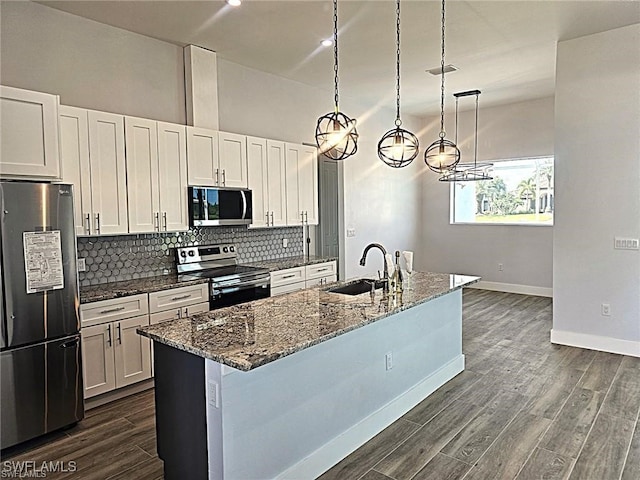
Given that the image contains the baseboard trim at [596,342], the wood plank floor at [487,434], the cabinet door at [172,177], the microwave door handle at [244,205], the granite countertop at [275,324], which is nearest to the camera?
the granite countertop at [275,324]

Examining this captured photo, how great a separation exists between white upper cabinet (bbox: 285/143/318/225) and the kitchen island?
6.97 feet

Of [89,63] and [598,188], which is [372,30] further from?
[598,188]

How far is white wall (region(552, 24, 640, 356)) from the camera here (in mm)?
4234

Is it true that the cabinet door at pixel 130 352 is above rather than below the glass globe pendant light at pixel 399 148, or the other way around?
below

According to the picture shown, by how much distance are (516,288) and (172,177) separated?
5.99 metres

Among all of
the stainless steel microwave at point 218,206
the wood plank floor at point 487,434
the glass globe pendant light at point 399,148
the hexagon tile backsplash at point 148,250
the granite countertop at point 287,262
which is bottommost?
the wood plank floor at point 487,434

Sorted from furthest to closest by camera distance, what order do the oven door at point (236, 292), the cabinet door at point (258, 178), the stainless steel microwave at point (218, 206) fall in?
the cabinet door at point (258, 178) → the stainless steel microwave at point (218, 206) → the oven door at point (236, 292)

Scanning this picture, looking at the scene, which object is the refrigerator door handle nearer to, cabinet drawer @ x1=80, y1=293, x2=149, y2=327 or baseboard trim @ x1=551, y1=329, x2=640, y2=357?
cabinet drawer @ x1=80, y1=293, x2=149, y2=327

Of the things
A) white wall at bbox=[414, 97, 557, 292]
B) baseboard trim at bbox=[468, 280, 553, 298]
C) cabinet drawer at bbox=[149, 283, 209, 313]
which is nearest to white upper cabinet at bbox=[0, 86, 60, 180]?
cabinet drawer at bbox=[149, 283, 209, 313]

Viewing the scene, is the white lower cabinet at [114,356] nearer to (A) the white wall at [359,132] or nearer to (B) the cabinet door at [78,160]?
(B) the cabinet door at [78,160]

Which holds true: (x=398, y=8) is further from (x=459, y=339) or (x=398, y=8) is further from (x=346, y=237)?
(x=346, y=237)

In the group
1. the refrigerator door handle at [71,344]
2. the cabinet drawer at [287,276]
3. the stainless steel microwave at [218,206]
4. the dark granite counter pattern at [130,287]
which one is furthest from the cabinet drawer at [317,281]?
the refrigerator door handle at [71,344]

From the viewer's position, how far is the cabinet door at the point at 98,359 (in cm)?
324

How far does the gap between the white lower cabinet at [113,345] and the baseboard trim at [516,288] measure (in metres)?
6.05
